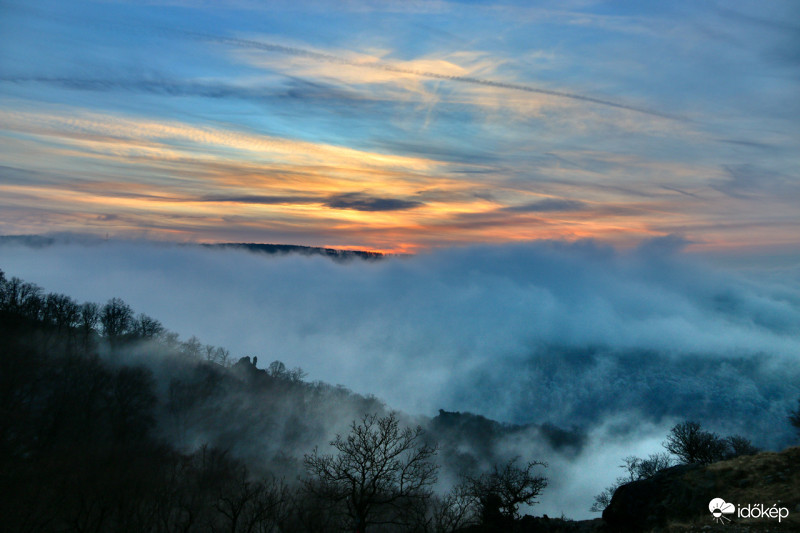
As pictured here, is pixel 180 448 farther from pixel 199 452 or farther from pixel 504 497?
pixel 504 497

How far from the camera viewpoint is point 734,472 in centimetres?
3095

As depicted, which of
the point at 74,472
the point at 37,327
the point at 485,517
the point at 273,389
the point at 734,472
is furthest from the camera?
the point at 273,389

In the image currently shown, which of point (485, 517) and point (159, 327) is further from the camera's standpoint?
point (159, 327)

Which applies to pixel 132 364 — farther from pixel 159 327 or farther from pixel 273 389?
pixel 273 389

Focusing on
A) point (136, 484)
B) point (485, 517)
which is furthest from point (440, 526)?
point (136, 484)

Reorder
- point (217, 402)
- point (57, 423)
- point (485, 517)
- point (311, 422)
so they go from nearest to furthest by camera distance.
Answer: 1. point (485, 517)
2. point (57, 423)
3. point (217, 402)
4. point (311, 422)

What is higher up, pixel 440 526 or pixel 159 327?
pixel 159 327

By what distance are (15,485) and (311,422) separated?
106 metres

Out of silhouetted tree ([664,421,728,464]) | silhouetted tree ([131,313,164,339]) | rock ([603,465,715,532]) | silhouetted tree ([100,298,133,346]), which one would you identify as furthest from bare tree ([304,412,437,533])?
silhouetted tree ([131,313,164,339])
